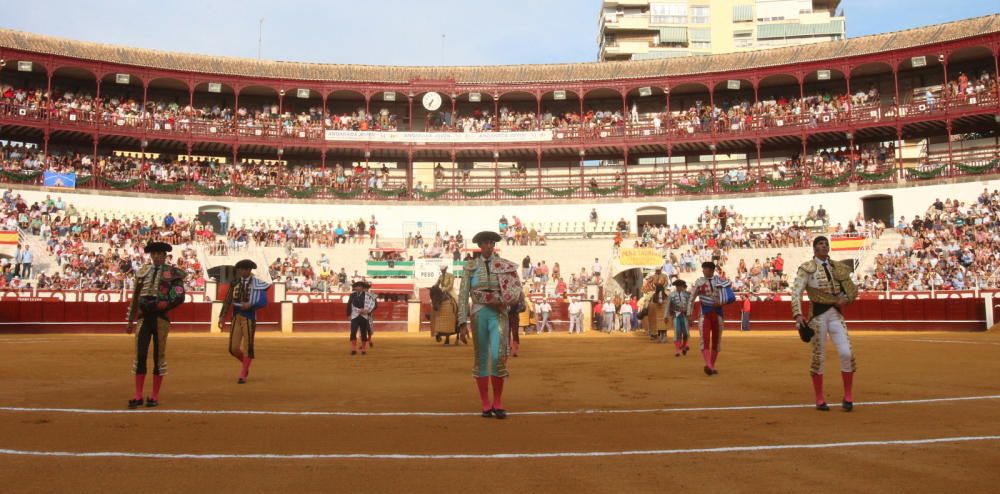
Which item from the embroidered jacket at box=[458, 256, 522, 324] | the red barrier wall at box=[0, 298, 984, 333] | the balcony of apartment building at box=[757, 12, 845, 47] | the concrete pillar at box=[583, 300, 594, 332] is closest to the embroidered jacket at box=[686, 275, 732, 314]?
the embroidered jacket at box=[458, 256, 522, 324]

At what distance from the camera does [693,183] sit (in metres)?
38.6

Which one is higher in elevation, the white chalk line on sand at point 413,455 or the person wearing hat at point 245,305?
the person wearing hat at point 245,305

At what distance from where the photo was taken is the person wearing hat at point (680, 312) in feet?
43.9

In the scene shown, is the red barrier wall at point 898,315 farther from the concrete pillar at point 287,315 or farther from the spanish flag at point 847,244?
the concrete pillar at point 287,315

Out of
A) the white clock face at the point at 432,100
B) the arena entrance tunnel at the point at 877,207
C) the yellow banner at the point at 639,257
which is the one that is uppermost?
the white clock face at the point at 432,100

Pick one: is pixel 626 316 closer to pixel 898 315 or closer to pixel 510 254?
pixel 898 315

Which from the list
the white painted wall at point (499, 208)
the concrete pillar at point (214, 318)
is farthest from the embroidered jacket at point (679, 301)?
the white painted wall at point (499, 208)

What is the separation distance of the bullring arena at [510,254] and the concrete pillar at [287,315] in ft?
0.32

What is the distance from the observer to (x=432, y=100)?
4172cm

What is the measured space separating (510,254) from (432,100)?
463 inches

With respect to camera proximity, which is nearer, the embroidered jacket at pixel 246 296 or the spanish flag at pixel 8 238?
the embroidered jacket at pixel 246 296

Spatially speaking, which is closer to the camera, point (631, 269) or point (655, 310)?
point (655, 310)

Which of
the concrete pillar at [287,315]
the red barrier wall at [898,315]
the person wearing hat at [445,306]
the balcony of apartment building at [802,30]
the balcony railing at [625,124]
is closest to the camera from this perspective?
the person wearing hat at [445,306]

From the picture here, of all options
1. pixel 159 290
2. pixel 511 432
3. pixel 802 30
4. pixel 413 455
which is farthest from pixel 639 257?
pixel 802 30
